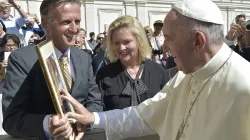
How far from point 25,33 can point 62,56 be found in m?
5.54

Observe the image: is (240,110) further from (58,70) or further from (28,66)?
(28,66)

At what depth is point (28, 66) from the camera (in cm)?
251

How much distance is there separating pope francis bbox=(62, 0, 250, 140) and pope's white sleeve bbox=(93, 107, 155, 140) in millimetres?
226

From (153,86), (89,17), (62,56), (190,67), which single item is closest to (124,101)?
(153,86)

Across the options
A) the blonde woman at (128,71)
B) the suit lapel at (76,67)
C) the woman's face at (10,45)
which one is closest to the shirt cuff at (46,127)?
the suit lapel at (76,67)

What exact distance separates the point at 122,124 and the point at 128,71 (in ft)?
3.69

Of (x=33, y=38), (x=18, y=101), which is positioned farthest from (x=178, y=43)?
(x=33, y=38)

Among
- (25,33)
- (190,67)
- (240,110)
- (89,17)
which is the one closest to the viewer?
(240,110)

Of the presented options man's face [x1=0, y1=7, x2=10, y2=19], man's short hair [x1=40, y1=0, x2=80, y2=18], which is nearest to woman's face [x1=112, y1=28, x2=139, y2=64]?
man's short hair [x1=40, y1=0, x2=80, y2=18]

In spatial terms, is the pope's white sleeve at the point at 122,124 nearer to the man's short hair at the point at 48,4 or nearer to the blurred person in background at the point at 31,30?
the man's short hair at the point at 48,4

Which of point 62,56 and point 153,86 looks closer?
point 62,56

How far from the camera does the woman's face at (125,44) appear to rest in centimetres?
379

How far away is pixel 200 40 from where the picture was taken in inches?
84.1

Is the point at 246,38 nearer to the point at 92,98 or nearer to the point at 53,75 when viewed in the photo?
the point at 92,98
